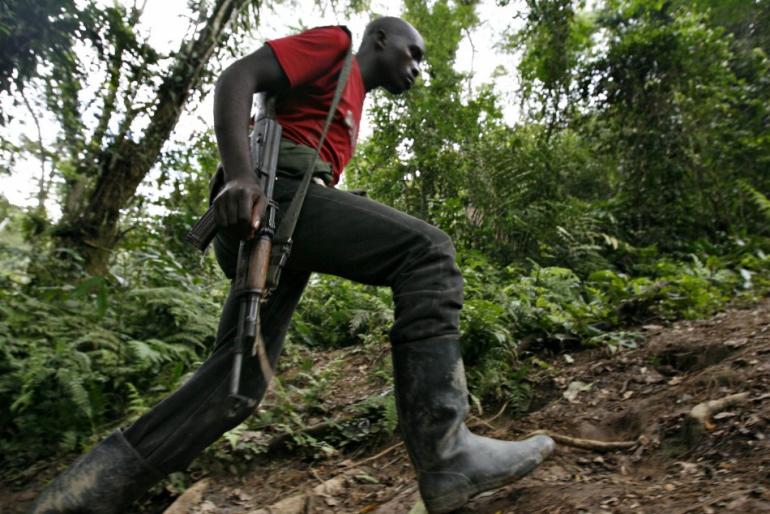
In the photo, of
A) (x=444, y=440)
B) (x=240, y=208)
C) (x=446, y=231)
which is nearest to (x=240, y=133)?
(x=240, y=208)

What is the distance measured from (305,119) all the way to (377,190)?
6.48m

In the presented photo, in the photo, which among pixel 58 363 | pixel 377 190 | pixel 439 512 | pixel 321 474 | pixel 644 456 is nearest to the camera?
pixel 439 512

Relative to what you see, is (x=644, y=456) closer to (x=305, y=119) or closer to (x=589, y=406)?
(x=589, y=406)

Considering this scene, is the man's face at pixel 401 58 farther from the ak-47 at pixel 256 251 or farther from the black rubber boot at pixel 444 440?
the black rubber boot at pixel 444 440

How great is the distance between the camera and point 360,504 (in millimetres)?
2689

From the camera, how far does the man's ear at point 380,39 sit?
2482 millimetres

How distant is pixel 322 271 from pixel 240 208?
1.32 ft

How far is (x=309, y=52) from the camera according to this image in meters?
2.19

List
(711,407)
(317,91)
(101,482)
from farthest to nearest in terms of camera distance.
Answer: (711,407) < (317,91) < (101,482)

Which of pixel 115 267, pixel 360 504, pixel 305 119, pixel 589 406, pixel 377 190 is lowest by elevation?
pixel 360 504

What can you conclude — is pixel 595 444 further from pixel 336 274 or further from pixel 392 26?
pixel 392 26

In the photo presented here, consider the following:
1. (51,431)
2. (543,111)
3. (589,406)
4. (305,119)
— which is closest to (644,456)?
(589,406)

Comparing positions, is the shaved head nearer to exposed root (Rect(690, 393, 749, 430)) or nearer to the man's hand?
the man's hand

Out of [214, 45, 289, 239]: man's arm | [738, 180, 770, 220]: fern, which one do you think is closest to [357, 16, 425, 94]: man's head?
[214, 45, 289, 239]: man's arm
